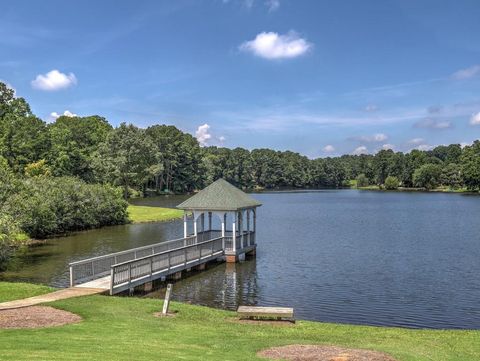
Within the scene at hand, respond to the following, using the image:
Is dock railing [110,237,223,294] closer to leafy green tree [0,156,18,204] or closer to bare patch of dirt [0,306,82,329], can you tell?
bare patch of dirt [0,306,82,329]

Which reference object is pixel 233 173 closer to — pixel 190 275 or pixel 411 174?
pixel 411 174

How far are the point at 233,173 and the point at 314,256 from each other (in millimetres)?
138726

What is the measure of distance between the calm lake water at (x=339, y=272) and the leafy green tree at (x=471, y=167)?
9499 centimetres

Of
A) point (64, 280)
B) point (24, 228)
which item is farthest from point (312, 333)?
point (24, 228)

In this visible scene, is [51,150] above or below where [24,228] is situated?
above

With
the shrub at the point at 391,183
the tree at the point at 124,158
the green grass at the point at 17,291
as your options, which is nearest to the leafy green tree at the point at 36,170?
the tree at the point at 124,158

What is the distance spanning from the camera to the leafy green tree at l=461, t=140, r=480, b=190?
136 metres

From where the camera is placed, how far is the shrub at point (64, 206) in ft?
132

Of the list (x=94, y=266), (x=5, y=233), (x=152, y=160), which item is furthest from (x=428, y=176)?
(x=94, y=266)

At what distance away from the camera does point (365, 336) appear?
14766 millimetres

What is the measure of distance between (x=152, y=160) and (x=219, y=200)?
79.4 m

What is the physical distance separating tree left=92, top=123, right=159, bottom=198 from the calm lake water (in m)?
46.6

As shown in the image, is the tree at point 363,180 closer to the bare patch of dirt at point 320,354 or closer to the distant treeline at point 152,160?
the distant treeline at point 152,160

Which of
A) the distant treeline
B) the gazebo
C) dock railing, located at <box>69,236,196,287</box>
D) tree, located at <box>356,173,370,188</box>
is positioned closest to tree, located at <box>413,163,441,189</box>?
the distant treeline
